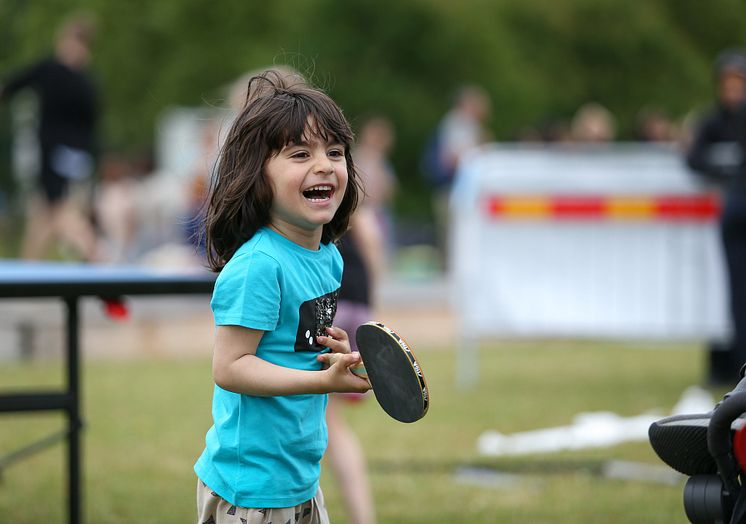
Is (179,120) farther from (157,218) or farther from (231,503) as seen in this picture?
(231,503)

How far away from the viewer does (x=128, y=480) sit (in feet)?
20.3

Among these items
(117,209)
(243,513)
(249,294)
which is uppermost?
(249,294)

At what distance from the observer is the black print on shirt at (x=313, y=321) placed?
2.95 meters

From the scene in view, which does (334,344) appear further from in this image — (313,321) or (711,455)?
Result: (711,455)

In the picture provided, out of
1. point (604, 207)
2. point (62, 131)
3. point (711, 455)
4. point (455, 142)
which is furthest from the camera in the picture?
point (455, 142)

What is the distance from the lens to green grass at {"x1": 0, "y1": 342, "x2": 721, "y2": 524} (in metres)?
5.48

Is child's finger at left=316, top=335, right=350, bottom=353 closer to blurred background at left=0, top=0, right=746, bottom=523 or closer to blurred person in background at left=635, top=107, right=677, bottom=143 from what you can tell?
blurred background at left=0, top=0, right=746, bottom=523

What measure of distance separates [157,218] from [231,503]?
1805 centimetres

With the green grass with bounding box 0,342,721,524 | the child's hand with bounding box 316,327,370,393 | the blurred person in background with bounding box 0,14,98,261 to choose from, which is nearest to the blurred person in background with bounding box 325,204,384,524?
the green grass with bounding box 0,342,721,524

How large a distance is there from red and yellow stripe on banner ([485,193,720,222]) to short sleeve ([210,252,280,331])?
6.32m

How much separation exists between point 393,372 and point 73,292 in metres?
1.86

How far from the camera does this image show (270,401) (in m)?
2.94

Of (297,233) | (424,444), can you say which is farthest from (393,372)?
(424,444)

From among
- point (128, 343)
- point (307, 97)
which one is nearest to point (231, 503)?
point (307, 97)
